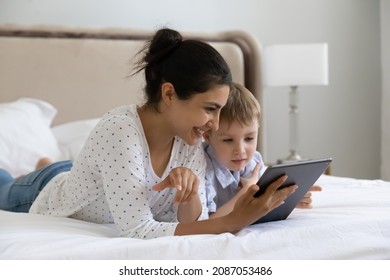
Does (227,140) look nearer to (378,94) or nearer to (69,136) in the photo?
(69,136)

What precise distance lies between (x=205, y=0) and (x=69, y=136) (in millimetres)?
1108

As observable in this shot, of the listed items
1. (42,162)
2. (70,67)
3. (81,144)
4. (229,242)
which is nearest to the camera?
(229,242)

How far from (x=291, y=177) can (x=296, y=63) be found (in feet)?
5.63

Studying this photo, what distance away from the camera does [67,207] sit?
4.57 feet

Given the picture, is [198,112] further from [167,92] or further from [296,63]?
[296,63]

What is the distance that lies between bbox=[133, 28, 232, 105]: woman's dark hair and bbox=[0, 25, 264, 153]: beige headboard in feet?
4.27

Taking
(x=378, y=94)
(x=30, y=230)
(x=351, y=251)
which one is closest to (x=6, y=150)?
(x=30, y=230)

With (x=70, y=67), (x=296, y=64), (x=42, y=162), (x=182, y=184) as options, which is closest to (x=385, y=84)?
(x=296, y=64)

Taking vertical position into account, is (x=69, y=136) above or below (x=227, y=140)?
below

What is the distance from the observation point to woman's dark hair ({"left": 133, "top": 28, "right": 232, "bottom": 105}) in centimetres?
118

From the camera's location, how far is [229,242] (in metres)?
1.04

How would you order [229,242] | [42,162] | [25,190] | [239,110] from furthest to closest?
[42,162] < [25,190] < [239,110] < [229,242]

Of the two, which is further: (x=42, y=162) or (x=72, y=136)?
(x=72, y=136)
